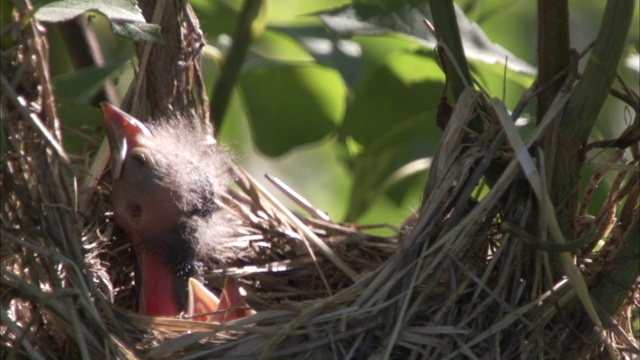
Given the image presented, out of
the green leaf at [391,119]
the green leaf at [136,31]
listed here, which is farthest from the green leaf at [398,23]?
the green leaf at [136,31]

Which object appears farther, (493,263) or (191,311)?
(191,311)

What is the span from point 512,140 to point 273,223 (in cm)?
60

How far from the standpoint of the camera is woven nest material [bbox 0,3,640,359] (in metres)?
0.94

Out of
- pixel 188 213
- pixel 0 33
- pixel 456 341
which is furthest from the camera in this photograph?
pixel 188 213

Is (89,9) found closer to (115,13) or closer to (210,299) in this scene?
(115,13)

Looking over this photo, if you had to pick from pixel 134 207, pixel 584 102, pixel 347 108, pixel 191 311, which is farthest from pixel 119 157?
pixel 584 102

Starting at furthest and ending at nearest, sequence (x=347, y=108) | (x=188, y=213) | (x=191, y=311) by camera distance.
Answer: (x=347, y=108) → (x=188, y=213) → (x=191, y=311)

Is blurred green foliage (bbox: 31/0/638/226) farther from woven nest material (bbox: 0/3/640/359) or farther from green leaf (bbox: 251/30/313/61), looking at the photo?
woven nest material (bbox: 0/3/640/359)

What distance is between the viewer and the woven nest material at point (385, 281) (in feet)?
3.10

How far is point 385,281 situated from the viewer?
1043 millimetres

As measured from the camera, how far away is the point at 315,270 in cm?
149

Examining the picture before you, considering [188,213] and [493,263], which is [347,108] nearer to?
[188,213]

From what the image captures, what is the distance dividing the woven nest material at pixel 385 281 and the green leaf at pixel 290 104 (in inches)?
27.9

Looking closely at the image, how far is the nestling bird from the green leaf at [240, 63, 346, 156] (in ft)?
1.09
